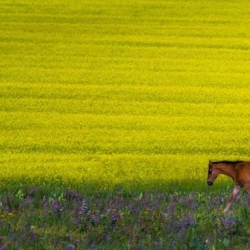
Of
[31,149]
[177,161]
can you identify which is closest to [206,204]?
[177,161]

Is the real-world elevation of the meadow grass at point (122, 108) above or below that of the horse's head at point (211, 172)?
above

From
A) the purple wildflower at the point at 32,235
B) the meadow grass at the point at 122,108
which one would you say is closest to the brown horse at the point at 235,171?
the meadow grass at the point at 122,108

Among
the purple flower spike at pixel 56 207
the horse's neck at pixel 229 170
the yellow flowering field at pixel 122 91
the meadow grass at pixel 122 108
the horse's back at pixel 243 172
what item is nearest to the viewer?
the horse's back at pixel 243 172

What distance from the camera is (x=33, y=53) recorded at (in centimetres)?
2197

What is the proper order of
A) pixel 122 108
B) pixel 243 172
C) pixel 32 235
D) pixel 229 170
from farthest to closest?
pixel 122 108 → pixel 229 170 → pixel 243 172 → pixel 32 235

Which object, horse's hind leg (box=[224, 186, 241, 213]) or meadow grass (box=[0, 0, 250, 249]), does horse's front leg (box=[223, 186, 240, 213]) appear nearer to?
horse's hind leg (box=[224, 186, 241, 213])

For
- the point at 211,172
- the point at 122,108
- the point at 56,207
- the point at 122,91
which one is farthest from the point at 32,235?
the point at 122,91

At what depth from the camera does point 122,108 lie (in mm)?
16875

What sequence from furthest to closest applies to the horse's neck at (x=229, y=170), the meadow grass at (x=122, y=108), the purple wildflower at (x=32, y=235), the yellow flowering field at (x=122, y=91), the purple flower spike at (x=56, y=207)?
the yellow flowering field at (x=122, y=91) < the meadow grass at (x=122, y=108) < the purple flower spike at (x=56, y=207) < the horse's neck at (x=229, y=170) < the purple wildflower at (x=32, y=235)

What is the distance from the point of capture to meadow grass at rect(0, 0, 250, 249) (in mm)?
8281

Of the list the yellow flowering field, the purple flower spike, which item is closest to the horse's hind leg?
the purple flower spike

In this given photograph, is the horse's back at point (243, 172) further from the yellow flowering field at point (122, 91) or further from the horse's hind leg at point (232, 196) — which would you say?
the yellow flowering field at point (122, 91)

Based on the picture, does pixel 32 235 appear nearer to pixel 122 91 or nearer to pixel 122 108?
pixel 122 108

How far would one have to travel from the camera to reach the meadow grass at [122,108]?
828 centimetres
